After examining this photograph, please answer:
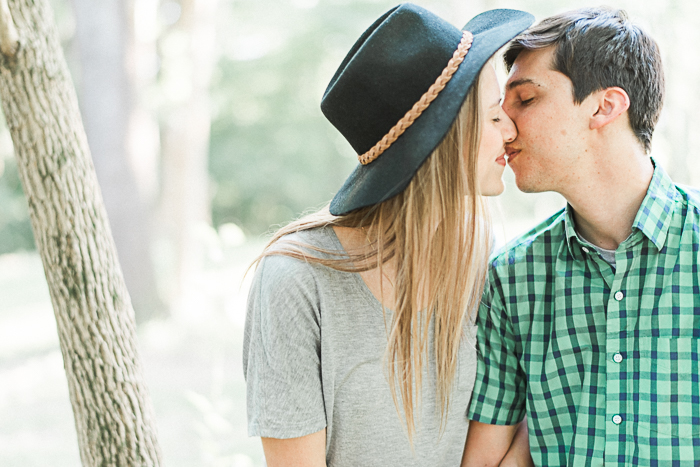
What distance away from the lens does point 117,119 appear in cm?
654

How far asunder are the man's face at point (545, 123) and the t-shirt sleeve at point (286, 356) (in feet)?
2.32

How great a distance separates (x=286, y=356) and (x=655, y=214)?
100cm

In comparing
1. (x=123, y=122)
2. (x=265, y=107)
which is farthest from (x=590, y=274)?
(x=265, y=107)

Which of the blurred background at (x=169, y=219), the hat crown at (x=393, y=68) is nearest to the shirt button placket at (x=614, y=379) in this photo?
the blurred background at (x=169, y=219)

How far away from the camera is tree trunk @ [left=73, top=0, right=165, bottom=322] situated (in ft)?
21.0

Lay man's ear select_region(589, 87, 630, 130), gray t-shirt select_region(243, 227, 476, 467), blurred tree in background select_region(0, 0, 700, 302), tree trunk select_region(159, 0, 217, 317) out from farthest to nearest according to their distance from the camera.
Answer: tree trunk select_region(159, 0, 217, 317) < blurred tree in background select_region(0, 0, 700, 302) < man's ear select_region(589, 87, 630, 130) < gray t-shirt select_region(243, 227, 476, 467)

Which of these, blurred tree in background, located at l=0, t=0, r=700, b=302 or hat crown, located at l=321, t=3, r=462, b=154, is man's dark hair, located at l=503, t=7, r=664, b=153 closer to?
hat crown, located at l=321, t=3, r=462, b=154

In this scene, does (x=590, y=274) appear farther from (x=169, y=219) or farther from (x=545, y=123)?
(x=169, y=219)

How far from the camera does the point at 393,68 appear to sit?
1423 millimetres

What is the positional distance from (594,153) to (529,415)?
0.74 metres

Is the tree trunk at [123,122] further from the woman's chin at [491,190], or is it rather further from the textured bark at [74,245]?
the woman's chin at [491,190]

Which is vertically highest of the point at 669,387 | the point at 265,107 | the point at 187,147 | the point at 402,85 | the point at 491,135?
the point at 265,107

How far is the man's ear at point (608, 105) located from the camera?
1714 millimetres

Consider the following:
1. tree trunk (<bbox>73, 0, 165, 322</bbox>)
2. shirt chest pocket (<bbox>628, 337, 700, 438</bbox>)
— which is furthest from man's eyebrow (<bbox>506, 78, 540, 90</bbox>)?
tree trunk (<bbox>73, 0, 165, 322</bbox>)
